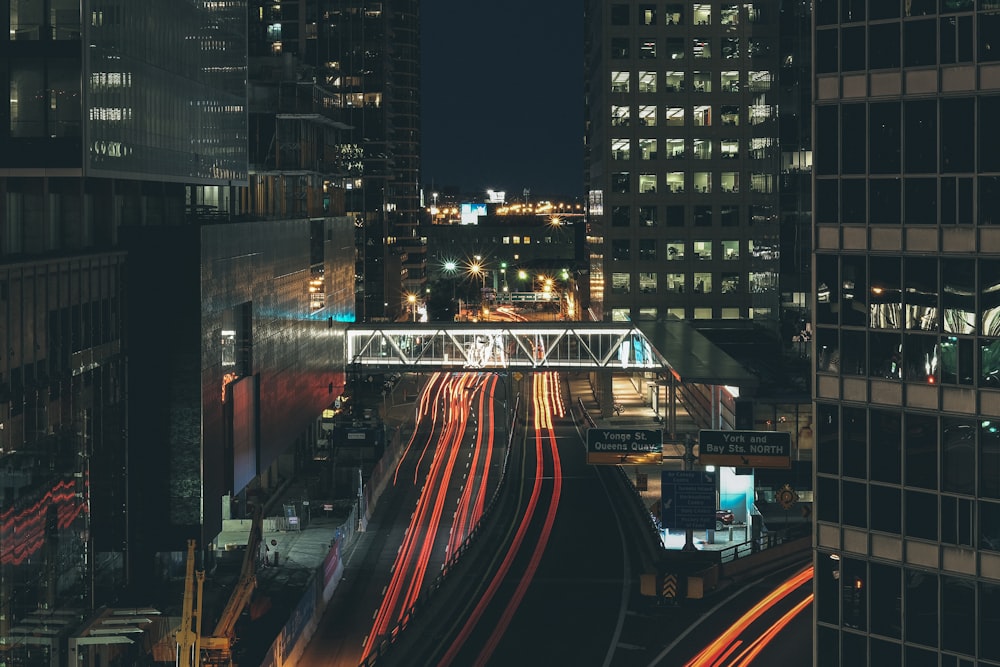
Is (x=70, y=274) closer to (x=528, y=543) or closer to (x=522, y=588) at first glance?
(x=522, y=588)

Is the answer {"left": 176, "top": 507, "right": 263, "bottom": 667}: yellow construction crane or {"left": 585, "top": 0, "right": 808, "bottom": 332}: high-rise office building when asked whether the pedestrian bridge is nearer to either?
{"left": 585, "top": 0, "right": 808, "bottom": 332}: high-rise office building

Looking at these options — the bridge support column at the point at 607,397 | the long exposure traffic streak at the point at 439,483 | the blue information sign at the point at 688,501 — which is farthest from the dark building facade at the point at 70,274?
the bridge support column at the point at 607,397

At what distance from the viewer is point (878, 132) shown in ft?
103

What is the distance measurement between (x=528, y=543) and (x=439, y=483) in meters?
25.4

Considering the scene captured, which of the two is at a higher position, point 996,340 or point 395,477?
point 996,340

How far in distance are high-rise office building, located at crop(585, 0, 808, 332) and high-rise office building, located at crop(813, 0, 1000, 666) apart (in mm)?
96813

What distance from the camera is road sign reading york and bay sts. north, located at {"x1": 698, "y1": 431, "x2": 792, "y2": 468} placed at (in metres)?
61.5

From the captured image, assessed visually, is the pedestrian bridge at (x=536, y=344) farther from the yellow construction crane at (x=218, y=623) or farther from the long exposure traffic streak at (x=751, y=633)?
the yellow construction crane at (x=218, y=623)

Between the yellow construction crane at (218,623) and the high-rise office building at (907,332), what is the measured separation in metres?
24.6

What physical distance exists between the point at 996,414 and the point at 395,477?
6927 cm

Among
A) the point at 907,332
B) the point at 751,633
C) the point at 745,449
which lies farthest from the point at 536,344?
the point at 907,332

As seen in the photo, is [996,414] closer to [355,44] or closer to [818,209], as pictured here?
[818,209]

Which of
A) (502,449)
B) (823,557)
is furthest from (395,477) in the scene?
(823,557)

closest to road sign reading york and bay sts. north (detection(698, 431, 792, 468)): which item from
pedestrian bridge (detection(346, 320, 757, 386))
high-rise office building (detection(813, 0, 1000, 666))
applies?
pedestrian bridge (detection(346, 320, 757, 386))
